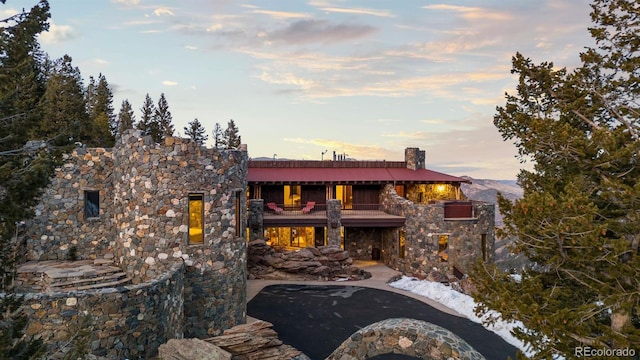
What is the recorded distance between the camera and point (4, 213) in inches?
192

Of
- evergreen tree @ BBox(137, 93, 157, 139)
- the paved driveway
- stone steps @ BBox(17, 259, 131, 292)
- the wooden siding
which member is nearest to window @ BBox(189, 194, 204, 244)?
stone steps @ BBox(17, 259, 131, 292)

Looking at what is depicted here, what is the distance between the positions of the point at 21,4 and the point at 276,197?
21550 mm

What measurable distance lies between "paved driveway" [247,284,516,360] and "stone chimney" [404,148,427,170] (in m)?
13.3

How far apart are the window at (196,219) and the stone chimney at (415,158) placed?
20469 millimetres

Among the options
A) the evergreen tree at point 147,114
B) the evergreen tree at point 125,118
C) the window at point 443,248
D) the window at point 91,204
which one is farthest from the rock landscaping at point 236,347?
the evergreen tree at point 125,118

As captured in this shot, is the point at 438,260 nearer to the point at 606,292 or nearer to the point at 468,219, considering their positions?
the point at 468,219

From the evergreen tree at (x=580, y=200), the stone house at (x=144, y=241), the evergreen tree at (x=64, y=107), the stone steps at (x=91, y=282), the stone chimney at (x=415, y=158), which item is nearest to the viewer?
the evergreen tree at (x=580, y=200)

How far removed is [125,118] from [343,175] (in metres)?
32.8

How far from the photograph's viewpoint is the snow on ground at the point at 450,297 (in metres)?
13.3

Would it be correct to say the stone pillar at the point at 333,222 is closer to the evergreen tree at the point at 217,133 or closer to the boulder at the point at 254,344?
the boulder at the point at 254,344

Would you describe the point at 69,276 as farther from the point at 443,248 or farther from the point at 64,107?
the point at 64,107

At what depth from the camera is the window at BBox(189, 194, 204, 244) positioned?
1172cm

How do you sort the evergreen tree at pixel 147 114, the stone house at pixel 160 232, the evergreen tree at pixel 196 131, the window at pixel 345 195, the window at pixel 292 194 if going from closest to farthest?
1. the stone house at pixel 160 232
2. the window at pixel 292 194
3. the window at pixel 345 195
4. the evergreen tree at pixel 147 114
5. the evergreen tree at pixel 196 131

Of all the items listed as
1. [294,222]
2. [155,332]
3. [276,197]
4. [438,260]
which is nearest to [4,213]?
[155,332]
